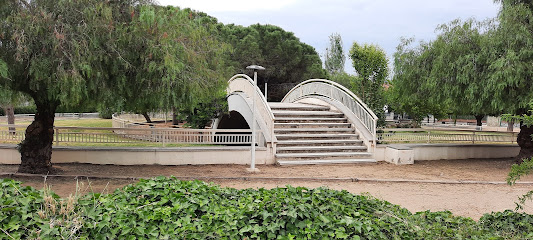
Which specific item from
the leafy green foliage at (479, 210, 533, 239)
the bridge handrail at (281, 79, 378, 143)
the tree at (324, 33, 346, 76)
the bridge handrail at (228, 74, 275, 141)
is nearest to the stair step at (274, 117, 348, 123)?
the bridge handrail at (281, 79, 378, 143)

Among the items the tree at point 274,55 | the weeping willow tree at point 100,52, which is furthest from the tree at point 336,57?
the weeping willow tree at point 100,52

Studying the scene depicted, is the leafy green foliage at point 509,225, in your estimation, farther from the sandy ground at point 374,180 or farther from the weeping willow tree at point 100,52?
the weeping willow tree at point 100,52

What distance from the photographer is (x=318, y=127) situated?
15414 mm

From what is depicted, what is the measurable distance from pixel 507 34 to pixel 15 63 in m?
13.0

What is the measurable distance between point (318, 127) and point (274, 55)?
70.8 feet

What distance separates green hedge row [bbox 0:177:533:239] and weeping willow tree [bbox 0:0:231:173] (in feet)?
12.5

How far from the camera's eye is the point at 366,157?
45.3 feet

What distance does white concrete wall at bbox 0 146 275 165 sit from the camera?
11664 mm

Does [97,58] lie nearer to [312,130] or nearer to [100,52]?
[100,52]

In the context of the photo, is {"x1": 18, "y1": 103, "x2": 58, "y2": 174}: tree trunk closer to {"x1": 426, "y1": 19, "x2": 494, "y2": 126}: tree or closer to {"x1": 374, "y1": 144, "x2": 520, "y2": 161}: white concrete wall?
{"x1": 374, "y1": 144, "x2": 520, "y2": 161}: white concrete wall

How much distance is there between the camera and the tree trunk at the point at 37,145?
32.2 feet

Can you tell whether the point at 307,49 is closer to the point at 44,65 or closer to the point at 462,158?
the point at 462,158

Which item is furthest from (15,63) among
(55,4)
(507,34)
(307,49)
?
(307,49)

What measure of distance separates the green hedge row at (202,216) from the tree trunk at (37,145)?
21.2 ft
